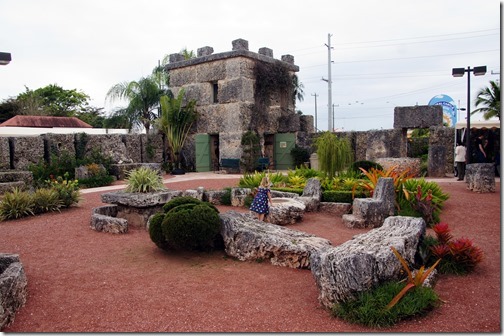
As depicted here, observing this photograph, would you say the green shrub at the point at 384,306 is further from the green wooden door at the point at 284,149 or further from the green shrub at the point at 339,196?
the green wooden door at the point at 284,149

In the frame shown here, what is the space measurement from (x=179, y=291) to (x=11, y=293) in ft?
6.09

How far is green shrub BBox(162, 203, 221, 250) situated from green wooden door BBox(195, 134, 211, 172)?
14334 mm

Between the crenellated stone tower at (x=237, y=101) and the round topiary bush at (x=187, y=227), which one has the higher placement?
the crenellated stone tower at (x=237, y=101)

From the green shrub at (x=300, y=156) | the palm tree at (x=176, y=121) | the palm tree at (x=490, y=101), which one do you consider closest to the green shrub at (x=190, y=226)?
the green shrub at (x=300, y=156)

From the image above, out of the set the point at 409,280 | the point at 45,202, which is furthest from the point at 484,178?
the point at 45,202

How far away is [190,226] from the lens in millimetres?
6598

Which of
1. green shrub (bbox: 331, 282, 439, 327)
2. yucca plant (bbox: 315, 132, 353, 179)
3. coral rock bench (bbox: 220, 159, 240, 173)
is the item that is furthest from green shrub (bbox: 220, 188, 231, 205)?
coral rock bench (bbox: 220, 159, 240, 173)

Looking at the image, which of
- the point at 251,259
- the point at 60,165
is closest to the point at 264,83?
the point at 60,165

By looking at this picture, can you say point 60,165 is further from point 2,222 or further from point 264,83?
point 264,83

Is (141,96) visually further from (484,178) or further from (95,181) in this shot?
(484,178)

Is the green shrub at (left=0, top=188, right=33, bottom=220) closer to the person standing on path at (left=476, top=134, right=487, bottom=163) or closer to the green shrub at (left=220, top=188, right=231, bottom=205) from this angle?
the green shrub at (left=220, top=188, right=231, bottom=205)

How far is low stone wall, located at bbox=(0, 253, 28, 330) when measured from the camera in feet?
13.9

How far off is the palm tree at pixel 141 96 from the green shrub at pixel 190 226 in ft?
55.2

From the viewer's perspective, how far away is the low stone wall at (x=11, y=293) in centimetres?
425
